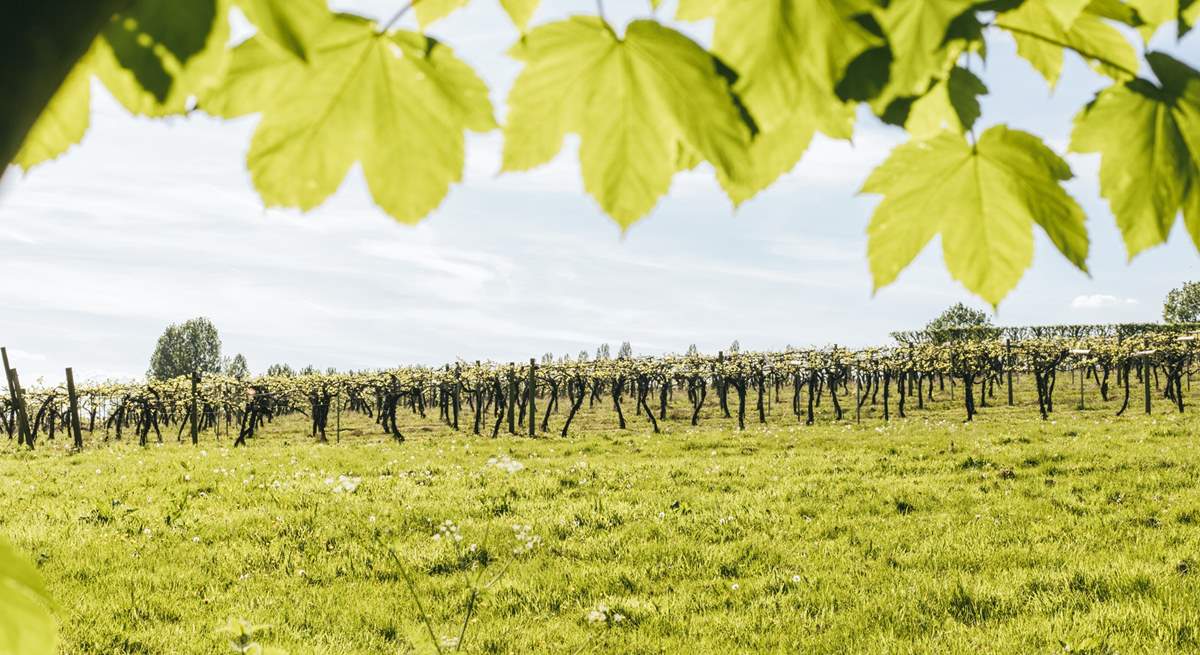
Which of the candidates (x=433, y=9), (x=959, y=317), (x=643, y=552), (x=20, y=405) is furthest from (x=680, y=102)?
(x=959, y=317)

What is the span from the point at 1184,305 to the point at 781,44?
10147 centimetres

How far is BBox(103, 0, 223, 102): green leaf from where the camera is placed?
2.01ft

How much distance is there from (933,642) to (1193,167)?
18.5 feet

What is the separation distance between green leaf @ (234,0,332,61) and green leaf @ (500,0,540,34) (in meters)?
0.23

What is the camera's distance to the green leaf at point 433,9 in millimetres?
870

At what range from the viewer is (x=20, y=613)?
0.74 m

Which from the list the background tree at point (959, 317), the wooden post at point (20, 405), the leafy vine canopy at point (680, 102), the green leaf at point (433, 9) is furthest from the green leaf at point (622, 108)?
the background tree at point (959, 317)

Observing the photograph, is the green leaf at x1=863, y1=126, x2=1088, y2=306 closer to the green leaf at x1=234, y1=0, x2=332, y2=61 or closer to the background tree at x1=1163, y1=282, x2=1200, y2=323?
the green leaf at x1=234, y1=0, x2=332, y2=61

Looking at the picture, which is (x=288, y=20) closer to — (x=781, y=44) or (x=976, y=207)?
(x=781, y=44)

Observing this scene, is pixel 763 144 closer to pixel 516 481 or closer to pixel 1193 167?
pixel 1193 167

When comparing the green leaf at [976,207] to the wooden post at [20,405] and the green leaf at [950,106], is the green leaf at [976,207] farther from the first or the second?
the wooden post at [20,405]

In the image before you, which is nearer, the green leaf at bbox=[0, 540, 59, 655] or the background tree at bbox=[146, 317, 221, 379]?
the green leaf at bbox=[0, 540, 59, 655]

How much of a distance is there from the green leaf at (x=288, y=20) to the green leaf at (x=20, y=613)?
532 millimetres

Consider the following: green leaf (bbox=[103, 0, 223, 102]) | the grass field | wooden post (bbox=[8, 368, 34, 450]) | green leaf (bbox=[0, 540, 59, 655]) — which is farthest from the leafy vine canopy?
wooden post (bbox=[8, 368, 34, 450])
